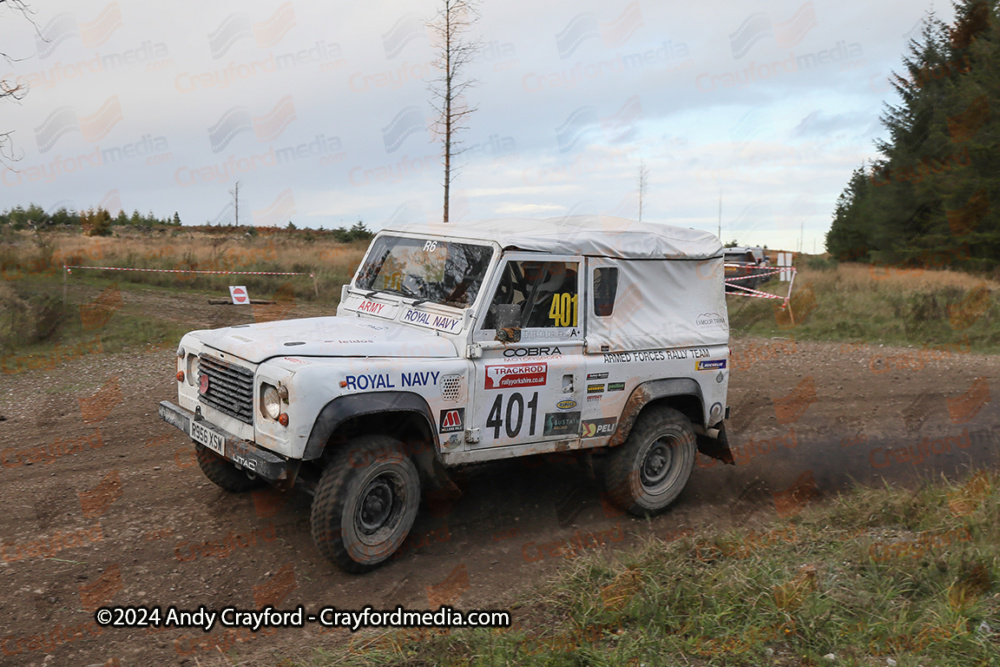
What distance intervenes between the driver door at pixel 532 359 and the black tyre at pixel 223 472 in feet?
6.95

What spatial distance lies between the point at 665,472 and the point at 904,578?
230 centimetres

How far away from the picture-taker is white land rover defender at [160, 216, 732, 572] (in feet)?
15.1

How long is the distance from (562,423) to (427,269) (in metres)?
1.62

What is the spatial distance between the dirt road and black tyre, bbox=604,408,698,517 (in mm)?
203

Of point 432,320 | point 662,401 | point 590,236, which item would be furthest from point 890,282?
point 432,320

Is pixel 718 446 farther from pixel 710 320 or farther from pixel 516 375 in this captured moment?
pixel 516 375

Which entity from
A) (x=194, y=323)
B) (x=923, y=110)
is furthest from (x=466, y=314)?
(x=923, y=110)

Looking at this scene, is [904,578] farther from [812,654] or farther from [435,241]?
[435,241]

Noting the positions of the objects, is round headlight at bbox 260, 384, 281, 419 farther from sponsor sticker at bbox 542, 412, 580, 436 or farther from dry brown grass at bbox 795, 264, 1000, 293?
dry brown grass at bbox 795, 264, 1000, 293

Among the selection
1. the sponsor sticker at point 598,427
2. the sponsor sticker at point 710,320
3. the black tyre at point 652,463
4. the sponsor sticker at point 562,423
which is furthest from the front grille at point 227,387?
the sponsor sticker at point 710,320

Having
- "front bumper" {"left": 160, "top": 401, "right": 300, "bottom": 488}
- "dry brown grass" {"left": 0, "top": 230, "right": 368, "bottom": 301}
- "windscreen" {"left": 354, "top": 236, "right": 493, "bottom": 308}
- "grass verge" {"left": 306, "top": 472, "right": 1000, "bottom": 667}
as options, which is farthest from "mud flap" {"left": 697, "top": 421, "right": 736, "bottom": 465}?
"dry brown grass" {"left": 0, "top": 230, "right": 368, "bottom": 301}

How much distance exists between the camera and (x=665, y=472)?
6.39 m

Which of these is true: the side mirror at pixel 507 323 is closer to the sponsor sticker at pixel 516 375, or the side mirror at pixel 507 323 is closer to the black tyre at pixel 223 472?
the sponsor sticker at pixel 516 375

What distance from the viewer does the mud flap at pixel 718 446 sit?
662 centimetres
